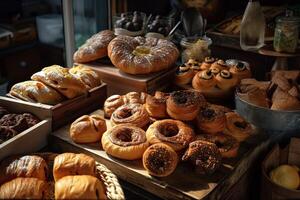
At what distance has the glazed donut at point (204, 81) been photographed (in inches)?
61.1

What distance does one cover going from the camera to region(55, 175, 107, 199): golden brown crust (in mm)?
989

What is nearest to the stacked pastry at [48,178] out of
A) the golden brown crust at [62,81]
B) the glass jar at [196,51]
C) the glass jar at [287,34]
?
the golden brown crust at [62,81]

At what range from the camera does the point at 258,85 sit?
4.92 ft

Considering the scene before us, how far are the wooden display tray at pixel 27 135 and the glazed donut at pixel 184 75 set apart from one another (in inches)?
23.0

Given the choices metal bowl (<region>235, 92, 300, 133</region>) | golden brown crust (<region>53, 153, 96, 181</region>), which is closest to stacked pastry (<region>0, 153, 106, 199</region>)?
golden brown crust (<region>53, 153, 96, 181</region>)

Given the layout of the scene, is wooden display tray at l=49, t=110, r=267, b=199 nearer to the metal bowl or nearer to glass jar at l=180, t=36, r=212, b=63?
the metal bowl

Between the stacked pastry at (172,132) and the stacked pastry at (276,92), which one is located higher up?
the stacked pastry at (276,92)

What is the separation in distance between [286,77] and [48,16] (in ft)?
5.81

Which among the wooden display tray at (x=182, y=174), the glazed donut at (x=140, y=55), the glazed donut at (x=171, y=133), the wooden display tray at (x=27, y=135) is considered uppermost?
the glazed donut at (x=140, y=55)

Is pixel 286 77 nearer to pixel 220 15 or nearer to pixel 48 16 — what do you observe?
pixel 220 15

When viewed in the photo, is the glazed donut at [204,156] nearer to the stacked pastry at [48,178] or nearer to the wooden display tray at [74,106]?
the stacked pastry at [48,178]

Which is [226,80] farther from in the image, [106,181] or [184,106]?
[106,181]

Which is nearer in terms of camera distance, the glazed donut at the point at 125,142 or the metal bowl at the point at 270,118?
the glazed donut at the point at 125,142

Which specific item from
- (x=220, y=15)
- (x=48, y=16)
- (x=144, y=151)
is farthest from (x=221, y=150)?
(x=48, y=16)
